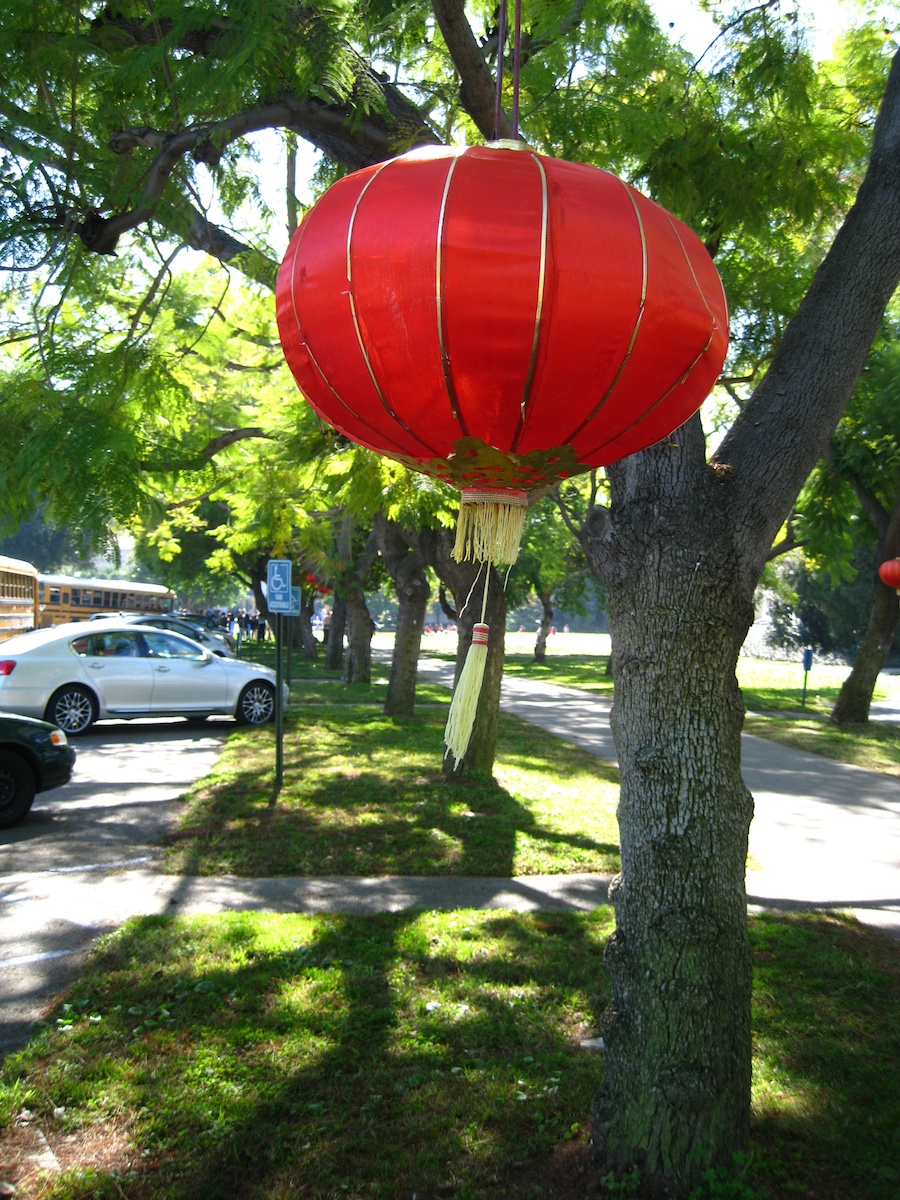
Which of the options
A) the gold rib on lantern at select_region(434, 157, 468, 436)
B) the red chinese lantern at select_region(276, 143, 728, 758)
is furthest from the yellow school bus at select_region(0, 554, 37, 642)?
the gold rib on lantern at select_region(434, 157, 468, 436)

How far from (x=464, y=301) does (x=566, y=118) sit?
12.6 ft

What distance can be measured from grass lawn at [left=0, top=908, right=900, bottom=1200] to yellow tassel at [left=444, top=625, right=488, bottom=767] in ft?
5.57

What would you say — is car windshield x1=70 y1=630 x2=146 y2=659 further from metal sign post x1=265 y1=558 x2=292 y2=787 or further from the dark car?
the dark car

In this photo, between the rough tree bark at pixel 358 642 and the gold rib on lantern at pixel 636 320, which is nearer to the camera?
the gold rib on lantern at pixel 636 320

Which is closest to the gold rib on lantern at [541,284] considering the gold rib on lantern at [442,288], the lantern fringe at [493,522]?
the gold rib on lantern at [442,288]

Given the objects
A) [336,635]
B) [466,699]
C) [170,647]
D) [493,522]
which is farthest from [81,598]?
[493,522]

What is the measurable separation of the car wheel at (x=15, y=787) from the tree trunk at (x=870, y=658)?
15.6 m

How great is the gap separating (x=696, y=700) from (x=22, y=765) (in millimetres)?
6834

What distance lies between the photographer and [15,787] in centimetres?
845

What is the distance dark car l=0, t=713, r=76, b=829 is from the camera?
8.38 m

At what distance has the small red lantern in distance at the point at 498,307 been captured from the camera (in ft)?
7.11

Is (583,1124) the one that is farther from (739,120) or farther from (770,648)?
(770,648)

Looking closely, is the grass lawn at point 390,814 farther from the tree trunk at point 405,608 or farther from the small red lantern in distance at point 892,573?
the small red lantern in distance at point 892,573

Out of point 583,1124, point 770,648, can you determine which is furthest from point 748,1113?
point 770,648
